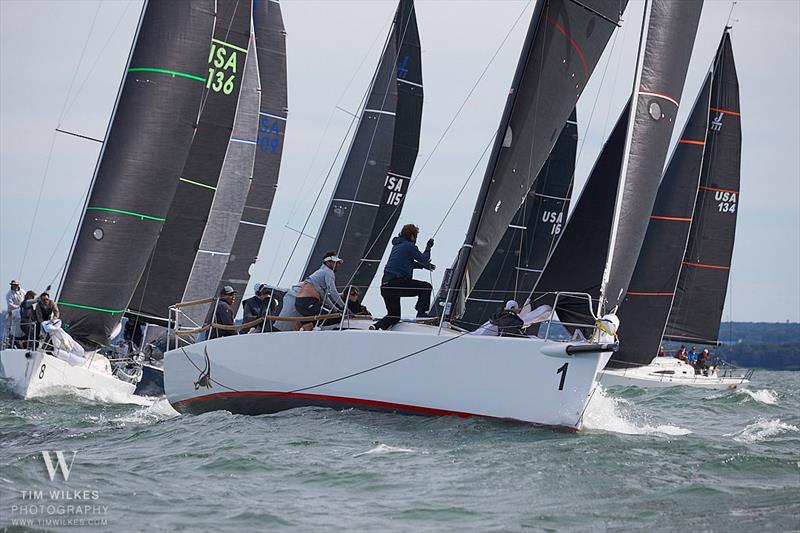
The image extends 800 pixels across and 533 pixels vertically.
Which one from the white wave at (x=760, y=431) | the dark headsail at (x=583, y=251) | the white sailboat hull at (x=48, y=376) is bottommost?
the white sailboat hull at (x=48, y=376)

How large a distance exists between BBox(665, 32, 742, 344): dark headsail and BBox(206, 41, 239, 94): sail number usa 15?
42.0ft

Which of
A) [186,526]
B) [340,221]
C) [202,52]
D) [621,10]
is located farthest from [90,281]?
[186,526]

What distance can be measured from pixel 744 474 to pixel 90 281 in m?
11.0

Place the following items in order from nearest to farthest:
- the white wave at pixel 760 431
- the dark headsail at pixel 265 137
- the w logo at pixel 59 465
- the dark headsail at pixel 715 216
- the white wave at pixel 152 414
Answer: the w logo at pixel 59 465, the white wave at pixel 760 431, the white wave at pixel 152 414, the dark headsail at pixel 265 137, the dark headsail at pixel 715 216

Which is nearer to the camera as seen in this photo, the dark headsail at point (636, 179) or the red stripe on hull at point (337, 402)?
the red stripe on hull at point (337, 402)

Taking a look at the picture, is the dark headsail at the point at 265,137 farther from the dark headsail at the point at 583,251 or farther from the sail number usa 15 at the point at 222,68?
the dark headsail at the point at 583,251

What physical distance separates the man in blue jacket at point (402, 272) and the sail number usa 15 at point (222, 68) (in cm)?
838

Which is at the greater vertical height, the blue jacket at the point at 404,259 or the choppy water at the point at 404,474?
the blue jacket at the point at 404,259

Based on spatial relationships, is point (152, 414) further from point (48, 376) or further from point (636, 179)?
point (636, 179)

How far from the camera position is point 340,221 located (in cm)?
2094

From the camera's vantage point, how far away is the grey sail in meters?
21.0

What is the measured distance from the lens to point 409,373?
35.7 feet

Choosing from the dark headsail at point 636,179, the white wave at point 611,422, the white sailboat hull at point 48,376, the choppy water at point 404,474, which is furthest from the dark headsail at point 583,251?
the white sailboat hull at point 48,376

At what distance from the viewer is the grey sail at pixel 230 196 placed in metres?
21.0
